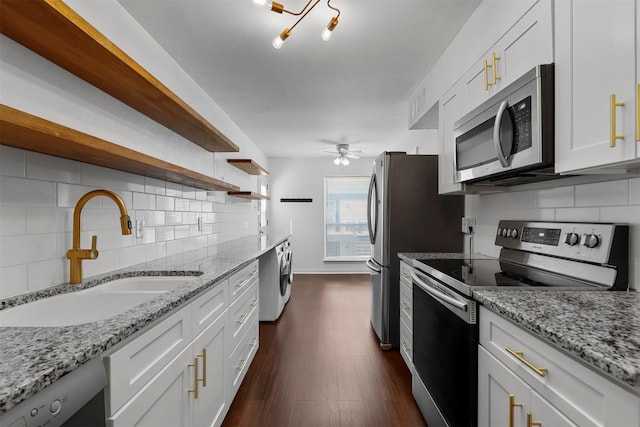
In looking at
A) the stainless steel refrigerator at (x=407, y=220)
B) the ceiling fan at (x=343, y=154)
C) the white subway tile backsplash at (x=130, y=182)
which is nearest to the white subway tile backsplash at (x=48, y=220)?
the white subway tile backsplash at (x=130, y=182)

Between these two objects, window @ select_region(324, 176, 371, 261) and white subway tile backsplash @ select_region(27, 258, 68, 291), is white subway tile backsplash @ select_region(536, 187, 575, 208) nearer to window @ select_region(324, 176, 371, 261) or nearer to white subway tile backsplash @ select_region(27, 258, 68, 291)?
white subway tile backsplash @ select_region(27, 258, 68, 291)

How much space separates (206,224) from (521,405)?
2898mm

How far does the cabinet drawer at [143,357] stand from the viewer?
32.7 inches

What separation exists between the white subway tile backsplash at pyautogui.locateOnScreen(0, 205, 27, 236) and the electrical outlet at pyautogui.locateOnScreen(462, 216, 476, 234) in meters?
2.74

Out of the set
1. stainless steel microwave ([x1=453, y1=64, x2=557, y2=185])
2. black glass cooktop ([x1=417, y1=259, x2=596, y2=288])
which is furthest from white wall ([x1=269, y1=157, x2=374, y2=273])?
stainless steel microwave ([x1=453, y1=64, x2=557, y2=185])

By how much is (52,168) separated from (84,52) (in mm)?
514

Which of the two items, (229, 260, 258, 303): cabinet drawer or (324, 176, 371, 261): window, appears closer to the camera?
(229, 260, 258, 303): cabinet drawer

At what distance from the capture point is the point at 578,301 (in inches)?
42.4

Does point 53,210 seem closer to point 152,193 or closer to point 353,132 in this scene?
point 152,193

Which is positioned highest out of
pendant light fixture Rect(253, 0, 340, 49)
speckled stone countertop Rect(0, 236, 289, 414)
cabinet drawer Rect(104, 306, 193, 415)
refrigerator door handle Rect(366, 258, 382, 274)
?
pendant light fixture Rect(253, 0, 340, 49)

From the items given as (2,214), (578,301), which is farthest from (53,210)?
(578,301)

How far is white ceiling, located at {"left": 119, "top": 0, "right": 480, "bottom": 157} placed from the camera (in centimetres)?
184

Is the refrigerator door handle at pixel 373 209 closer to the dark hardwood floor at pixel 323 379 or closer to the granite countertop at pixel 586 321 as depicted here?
the dark hardwood floor at pixel 323 379

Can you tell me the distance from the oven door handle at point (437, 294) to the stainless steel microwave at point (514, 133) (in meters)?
0.64
